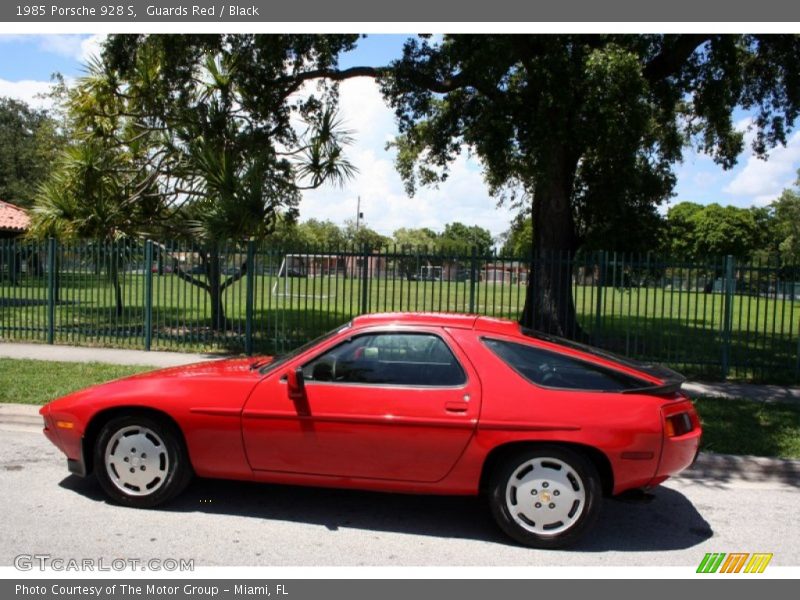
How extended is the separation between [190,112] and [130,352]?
16.6ft

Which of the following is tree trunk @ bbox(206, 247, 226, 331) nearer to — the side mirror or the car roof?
the car roof

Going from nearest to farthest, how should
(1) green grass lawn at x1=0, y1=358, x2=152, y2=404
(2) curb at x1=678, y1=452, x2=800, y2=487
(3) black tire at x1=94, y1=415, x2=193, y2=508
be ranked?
(3) black tire at x1=94, y1=415, x2=193, y2=508 → (2) curb at x1=678, y1=452, x2=800, y2=487 → (1) green grass lawn at x1=0, y1=358, x2=152, y2=404

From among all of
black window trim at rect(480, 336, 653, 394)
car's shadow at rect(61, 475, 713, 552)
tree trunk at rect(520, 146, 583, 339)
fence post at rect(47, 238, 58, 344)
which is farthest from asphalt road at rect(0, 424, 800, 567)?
fence post at rect(47, 238, 58, 344)

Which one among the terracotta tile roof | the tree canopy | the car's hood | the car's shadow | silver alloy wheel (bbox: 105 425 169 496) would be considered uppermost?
the tree canopy

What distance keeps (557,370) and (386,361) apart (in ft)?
3.88

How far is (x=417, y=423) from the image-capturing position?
4512mm

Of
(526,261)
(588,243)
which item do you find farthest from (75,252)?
(588,243)

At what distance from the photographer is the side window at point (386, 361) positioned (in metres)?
4.73

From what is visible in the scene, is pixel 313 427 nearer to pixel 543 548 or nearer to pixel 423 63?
pixel 543 548

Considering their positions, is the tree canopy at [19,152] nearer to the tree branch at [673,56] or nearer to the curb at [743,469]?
the tree branch at [673,56]

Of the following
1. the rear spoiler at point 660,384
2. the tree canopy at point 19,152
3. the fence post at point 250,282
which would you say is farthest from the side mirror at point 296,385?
Result: the tree canopy at point 19,152

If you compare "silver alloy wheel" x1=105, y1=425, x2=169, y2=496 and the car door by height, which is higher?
the car door

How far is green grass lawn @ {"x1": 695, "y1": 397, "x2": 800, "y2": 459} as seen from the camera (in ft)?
22.3

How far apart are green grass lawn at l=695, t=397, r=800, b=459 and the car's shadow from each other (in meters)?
1.56
